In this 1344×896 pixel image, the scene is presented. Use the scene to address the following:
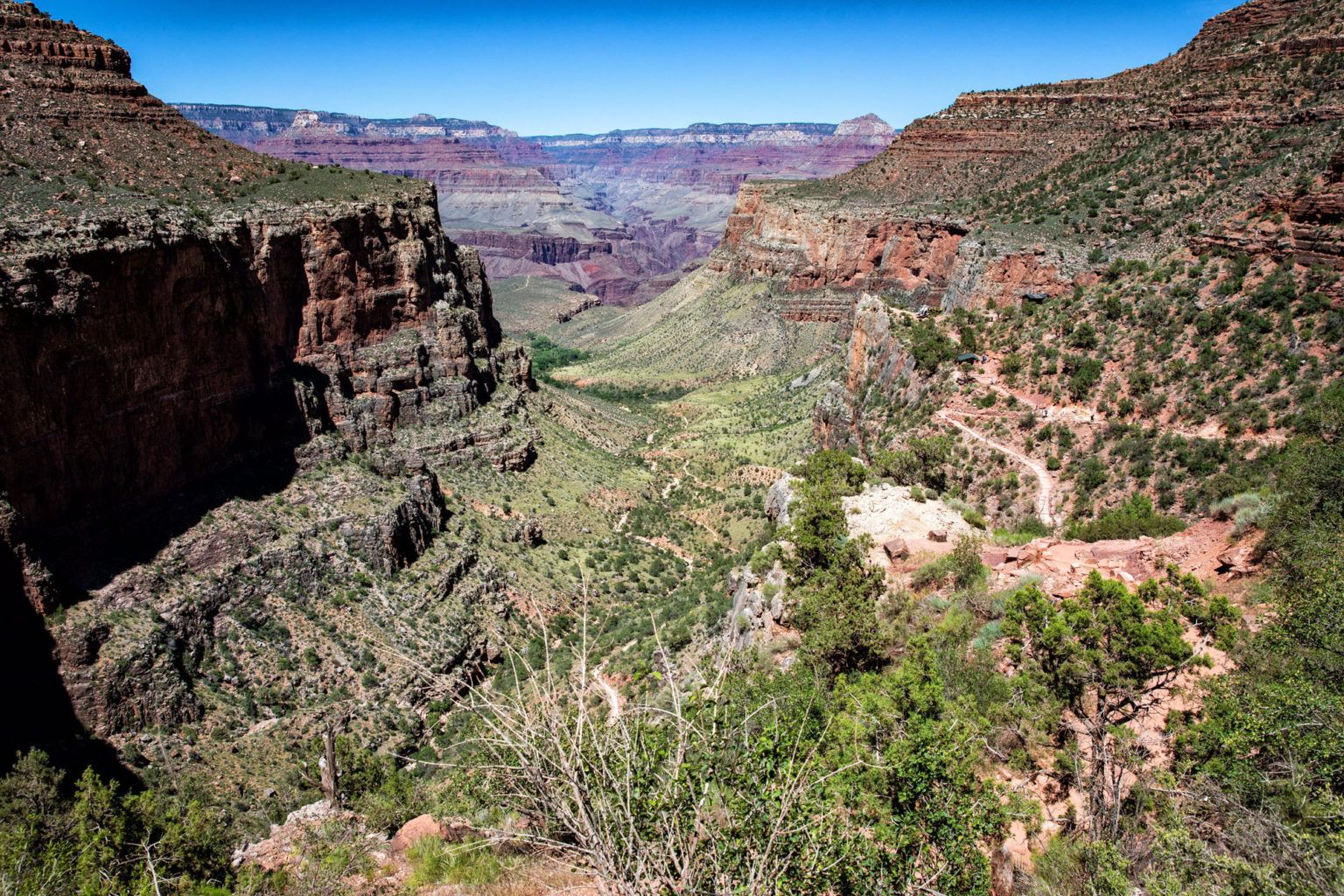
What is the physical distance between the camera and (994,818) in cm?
1119

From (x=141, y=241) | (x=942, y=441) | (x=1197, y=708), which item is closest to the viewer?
(x=1197, y=708)

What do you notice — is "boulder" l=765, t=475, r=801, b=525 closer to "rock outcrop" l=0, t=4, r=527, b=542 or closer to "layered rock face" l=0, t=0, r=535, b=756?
"layered rock face" l=0, t=0, r=535, b=756

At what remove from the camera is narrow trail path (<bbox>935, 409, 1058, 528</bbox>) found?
30281 millimetres

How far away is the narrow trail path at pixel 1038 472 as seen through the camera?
30.3 metres

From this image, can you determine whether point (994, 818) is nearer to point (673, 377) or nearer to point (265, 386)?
point (265, 386)

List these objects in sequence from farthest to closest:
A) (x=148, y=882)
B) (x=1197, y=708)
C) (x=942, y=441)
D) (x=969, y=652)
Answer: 1. (x=942, y=441)
2. (x=969, y=652)
3. (x=1197, y=708)
4. (x=148, y=882)

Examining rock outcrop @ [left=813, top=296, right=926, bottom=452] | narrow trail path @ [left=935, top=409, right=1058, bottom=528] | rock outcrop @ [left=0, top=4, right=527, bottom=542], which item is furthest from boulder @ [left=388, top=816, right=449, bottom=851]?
rock outcrop @ [left=813, top=296, right=926, bottom=452]

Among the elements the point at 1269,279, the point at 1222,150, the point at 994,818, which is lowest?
the point at 994,818

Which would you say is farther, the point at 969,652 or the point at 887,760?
the point at 969,652

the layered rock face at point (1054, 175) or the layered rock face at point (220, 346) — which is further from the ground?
the layered rock face at point (1054, 175)

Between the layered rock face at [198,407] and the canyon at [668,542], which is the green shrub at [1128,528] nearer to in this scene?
the canyon at [668,542]

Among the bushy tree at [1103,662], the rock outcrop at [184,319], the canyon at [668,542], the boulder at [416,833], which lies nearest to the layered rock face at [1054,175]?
the canyon at [668,542]

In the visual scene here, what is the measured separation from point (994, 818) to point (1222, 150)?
55.5 meters

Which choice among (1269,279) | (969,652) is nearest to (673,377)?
(1269,279)
